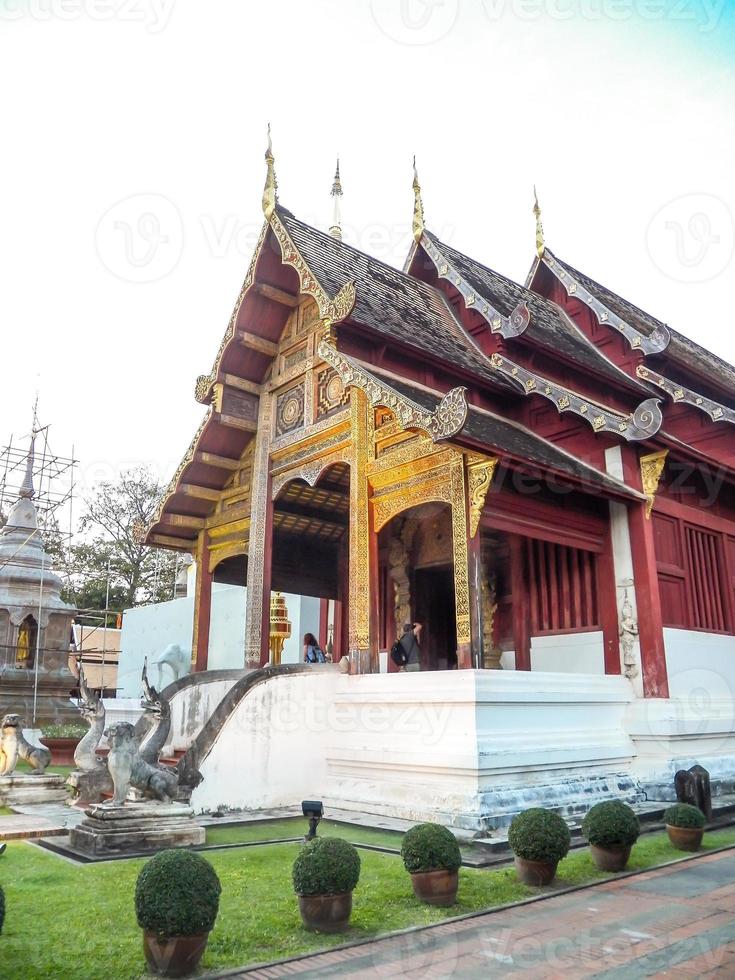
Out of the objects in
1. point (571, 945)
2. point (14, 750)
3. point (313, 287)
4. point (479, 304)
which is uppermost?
point (479, 304)

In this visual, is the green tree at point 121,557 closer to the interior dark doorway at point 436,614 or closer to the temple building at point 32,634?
the temple building at point 32,634

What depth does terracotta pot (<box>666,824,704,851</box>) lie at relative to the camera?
20.9 feet

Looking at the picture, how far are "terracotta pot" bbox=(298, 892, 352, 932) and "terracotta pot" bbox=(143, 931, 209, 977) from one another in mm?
758

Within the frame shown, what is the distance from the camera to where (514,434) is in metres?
8.98

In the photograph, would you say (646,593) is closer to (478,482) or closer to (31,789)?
(478,482)

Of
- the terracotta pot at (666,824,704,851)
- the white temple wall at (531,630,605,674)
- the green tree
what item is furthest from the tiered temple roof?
the green tree

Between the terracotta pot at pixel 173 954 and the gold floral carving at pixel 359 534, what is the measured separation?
17.4 feet

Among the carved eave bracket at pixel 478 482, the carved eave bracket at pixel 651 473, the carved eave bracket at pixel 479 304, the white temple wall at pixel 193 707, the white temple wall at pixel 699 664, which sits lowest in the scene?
the white temple wall at pixel 193 707

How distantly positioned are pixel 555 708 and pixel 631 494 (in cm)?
260

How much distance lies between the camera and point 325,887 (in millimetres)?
4152

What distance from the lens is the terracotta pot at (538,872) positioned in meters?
5.16

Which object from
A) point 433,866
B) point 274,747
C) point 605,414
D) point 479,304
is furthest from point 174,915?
point 479,304

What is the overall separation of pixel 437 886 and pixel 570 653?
206 inches

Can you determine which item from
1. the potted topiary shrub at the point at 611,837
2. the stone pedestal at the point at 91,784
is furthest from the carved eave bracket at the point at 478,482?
the stone pedestal at the point at 91,784
